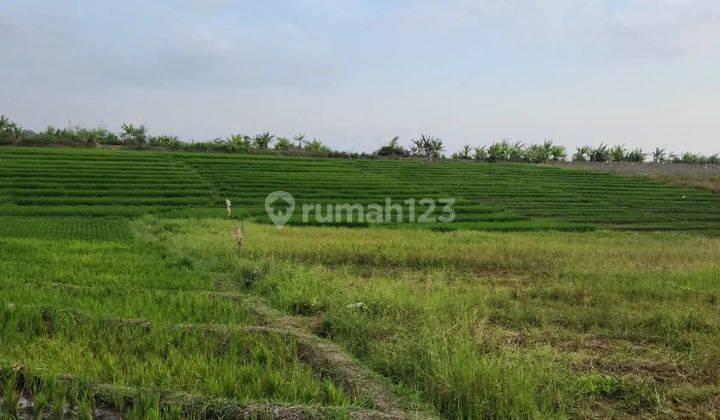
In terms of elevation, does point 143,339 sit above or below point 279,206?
above

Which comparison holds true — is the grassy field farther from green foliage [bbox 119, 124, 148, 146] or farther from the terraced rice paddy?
green foliage [bbox 119, 124, 148, 146]

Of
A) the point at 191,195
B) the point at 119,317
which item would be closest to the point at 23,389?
the point at 119,317

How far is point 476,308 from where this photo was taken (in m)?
6.58

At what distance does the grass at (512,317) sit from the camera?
4.07 meters

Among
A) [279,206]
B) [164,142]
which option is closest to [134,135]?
[164,142]

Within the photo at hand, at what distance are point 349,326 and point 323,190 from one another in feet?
75.5

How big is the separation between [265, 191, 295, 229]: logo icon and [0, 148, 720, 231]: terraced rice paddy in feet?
1.22

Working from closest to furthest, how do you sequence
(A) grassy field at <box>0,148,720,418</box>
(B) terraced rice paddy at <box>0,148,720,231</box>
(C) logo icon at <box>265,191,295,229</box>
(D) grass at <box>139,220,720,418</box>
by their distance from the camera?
(A) grassy field at <box>0,148,720,418</box> < (D) grass at <box>139,220,720,418</box> < (C) logo icon at <box>265,191,295,229</box> < (B) terraced rice paddy at <box>0,148,720,231</box>

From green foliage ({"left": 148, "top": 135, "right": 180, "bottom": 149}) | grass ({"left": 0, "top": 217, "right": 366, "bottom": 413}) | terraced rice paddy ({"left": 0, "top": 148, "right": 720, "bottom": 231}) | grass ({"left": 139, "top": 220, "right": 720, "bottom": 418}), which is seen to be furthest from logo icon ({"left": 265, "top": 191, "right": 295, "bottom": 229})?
green foliage ({"left": 148, "top": 135, "right": 180, "bottom": 149})

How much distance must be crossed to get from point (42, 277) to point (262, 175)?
2458cm

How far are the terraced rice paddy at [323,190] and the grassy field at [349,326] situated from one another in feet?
21.7

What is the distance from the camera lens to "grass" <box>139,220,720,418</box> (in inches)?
160

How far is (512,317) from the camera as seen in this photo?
21.2 ft

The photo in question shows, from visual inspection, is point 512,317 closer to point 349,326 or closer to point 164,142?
point 349,326
